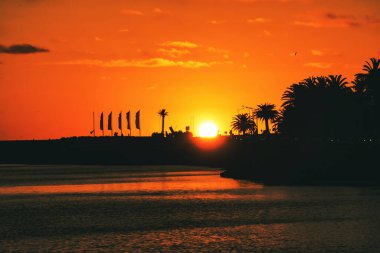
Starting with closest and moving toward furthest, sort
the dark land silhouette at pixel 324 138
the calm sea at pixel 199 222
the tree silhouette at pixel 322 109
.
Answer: the calm sea at pixel 199 222 < the dark land silhouette at pixel 324 138 < the tree silhouette at pixel 322 109

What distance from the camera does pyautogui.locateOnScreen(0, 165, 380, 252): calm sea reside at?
112 ft

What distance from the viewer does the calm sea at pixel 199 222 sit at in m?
34.2

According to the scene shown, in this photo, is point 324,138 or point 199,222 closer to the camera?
point 199,222

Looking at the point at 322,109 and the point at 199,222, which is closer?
the point at 199,222

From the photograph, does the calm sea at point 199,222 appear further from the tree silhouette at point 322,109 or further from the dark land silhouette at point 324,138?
the tree silhouette at point 322,109

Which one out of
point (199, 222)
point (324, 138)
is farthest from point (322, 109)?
point (199, 222)

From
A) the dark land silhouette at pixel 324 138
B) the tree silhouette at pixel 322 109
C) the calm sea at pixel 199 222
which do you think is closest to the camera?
the calm sea at pixel 199 222

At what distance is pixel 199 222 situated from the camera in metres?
44.8

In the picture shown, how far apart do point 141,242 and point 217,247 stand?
4.11m

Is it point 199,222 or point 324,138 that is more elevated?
point 324,138

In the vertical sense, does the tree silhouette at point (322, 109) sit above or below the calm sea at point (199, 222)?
above

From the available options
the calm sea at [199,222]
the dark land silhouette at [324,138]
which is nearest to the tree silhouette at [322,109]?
the dark land silhouette at [324,138]

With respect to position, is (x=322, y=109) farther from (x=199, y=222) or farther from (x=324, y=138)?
(x=199, y=222)

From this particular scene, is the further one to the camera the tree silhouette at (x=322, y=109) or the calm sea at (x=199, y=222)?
the tree silhouette at (x=322, y=109)
